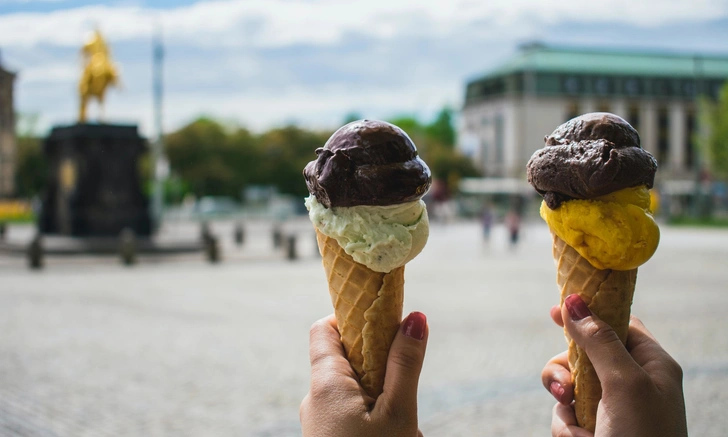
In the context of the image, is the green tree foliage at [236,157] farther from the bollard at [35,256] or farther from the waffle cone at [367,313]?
the waffle cone at [367,313]

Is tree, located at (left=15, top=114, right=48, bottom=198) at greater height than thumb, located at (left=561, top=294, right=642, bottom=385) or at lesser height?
lesser

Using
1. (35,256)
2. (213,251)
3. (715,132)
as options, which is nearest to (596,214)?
(35,256)

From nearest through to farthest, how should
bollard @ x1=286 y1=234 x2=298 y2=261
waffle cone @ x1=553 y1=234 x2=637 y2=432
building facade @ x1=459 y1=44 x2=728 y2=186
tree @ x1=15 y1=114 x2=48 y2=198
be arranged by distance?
1. waffle cone @ x1=553 y1=234 x2=637 y2=432
2. bollard @ x1=286 y1=234 x2=298 y2=261
3. building facade @ x1=459 y1=44 x2=728 y2=186
4. tree @ x1=15 y1=114 x2=48 y2=198

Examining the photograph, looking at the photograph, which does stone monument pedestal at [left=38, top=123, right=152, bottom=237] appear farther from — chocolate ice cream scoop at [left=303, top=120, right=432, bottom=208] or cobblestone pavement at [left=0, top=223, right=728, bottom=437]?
chocolate ice cream scoop at [left=303, top=120, right=432, bottom=208]

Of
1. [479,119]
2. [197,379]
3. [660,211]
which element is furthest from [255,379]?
[479,119]

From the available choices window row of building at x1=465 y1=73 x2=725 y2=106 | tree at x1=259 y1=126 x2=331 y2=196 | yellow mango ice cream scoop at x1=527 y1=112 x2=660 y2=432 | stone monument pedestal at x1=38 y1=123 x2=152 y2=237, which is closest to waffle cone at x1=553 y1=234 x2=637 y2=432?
yellow mango ice cream scoop at x1=527 y1=112 x2=660 y2=432
